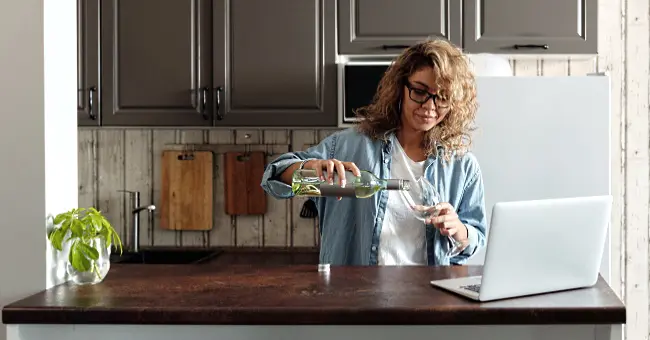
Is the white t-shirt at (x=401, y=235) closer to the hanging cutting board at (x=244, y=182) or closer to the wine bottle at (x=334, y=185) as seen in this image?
the wine bottle at (x=334, y=185)

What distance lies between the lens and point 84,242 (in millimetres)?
1663

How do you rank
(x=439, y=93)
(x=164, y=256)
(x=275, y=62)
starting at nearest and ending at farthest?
(x=439, y=93), (x=275, y=62), (x=164, y=256)

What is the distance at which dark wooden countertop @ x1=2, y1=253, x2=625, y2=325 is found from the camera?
1392 mm

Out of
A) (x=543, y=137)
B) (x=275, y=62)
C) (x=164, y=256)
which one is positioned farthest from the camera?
(x=164, y=256)

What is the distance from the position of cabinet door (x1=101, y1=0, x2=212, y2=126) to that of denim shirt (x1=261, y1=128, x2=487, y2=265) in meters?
1.16

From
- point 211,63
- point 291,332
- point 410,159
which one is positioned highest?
point 211,63

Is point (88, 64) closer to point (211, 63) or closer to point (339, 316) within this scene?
point (211, 63)

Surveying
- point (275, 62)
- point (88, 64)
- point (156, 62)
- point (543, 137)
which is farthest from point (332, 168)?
point (88, 64)

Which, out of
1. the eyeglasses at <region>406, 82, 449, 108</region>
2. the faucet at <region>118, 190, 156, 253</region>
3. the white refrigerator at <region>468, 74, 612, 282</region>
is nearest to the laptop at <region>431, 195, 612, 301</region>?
the eyeglasses at <region>406, 82, 449, 108</region>

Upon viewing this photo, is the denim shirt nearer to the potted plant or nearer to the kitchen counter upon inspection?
the kitchen counter

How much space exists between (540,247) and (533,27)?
73.3 inches

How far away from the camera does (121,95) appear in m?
3.28

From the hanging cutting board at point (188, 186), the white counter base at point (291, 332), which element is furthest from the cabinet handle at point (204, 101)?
the white counter base at point (291, 332)

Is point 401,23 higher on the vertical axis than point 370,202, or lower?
higher
